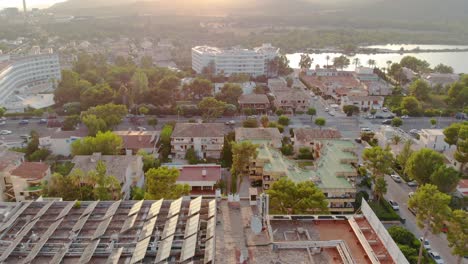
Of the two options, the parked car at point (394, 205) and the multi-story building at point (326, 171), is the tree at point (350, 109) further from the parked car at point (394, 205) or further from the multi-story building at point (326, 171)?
the parked car at point (394, 205)

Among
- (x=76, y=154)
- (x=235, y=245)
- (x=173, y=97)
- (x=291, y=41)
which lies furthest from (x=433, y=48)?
(x=235, y=245)

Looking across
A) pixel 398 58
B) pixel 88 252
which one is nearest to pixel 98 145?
pixel 88 252

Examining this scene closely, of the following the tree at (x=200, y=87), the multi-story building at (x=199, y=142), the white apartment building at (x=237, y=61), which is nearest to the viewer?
the multi-story building at (x=199, y=142)

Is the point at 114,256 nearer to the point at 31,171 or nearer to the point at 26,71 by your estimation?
the point at 31,171

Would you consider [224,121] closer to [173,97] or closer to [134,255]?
[173,97]

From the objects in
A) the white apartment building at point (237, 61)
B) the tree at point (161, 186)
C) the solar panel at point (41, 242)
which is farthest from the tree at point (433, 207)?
the white apartment building at point (237, 61)

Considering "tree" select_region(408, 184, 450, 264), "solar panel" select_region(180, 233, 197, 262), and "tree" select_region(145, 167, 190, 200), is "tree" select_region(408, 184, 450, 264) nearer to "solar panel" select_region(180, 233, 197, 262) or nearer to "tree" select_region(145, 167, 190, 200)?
"solar panel" select_region(180, 233, 197, 262)
